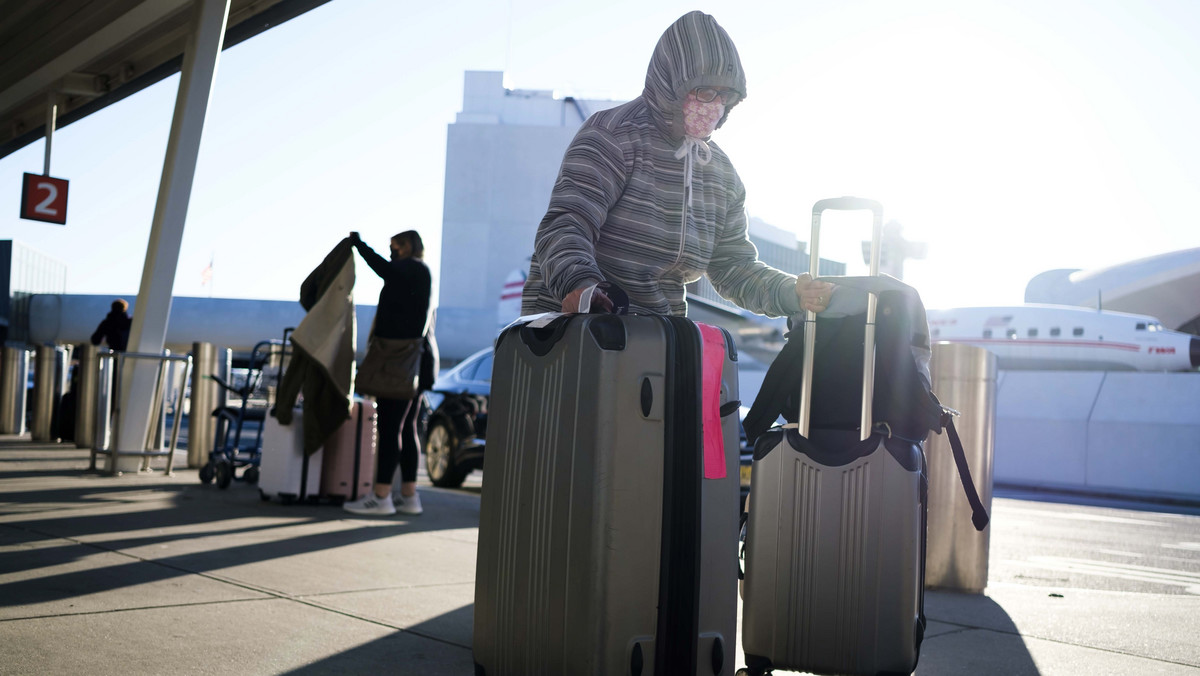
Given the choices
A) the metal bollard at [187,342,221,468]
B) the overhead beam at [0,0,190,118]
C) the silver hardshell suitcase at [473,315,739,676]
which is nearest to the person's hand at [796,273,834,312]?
the silver hardshell suitcase at [473,315,739,676]

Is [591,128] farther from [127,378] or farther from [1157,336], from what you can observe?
[1157,336]

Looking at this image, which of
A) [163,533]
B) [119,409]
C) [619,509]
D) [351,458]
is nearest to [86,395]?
[119,409]

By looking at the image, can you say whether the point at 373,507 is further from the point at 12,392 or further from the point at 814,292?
the point at 12,392

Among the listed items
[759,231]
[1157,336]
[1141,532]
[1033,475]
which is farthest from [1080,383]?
[759,231]

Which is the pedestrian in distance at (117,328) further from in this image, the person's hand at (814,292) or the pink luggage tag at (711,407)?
the pink luggage tag at (711,407)

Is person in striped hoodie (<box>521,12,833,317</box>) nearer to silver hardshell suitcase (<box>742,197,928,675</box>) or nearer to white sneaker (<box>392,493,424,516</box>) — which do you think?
silver hardshell suitcase (<box>742,197,928,675</box>)

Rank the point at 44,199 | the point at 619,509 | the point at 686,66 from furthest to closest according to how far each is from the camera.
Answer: the point at 44,199
the point at 686,66
the point at 619,509

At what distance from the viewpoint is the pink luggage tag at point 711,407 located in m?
2.13

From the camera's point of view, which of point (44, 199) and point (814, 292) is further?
point (44, 199)

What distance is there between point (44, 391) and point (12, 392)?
2.15 metres

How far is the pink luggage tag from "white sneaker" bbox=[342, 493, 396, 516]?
503 cm

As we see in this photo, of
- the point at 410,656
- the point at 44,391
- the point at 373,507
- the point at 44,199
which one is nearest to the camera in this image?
the point at 410,656

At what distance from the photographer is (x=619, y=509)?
79.9 inches

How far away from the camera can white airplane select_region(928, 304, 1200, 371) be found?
34188mm
